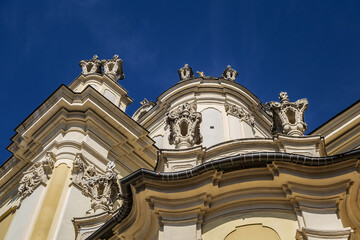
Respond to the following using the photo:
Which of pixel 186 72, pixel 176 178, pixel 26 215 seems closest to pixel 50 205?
pixel 26 215

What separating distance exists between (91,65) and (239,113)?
7.65 m

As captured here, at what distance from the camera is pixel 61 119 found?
18.4m

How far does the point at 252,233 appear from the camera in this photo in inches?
385

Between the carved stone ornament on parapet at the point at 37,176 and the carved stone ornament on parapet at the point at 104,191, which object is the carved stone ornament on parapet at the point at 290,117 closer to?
the carved stone ornament on parapet at the point at 104,191

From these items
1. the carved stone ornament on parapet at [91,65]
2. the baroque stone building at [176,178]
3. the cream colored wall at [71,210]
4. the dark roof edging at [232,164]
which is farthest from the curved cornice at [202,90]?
the dark roof edging at [232,164]

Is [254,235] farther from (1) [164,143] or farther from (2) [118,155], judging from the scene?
(1) [164,143]

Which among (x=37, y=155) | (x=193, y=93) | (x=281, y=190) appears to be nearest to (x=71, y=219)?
(x=37, y=155)

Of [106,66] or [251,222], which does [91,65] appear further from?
[251,222]

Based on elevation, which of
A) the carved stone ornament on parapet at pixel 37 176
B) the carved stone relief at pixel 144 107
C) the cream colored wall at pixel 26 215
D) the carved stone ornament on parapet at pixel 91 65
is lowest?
the cream colored wall at pixel 26 215

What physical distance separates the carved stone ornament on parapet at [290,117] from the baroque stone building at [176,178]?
3 centimetres

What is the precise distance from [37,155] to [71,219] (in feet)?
14.8

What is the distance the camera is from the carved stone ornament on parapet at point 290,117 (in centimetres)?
1215

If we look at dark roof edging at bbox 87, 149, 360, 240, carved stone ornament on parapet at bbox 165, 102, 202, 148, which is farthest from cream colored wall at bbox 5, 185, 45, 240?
carved stone ornament on parapet at bbox 165, 102, 202, 148

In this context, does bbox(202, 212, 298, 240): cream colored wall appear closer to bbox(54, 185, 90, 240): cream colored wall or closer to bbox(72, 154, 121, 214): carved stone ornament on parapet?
bbox(72, 154, 121, 214): carved stone ornament on parapet
